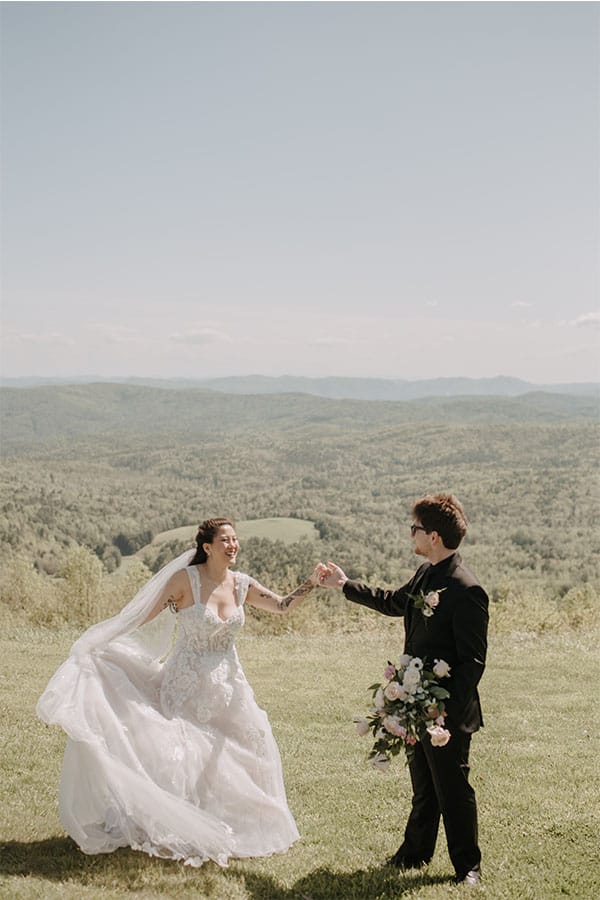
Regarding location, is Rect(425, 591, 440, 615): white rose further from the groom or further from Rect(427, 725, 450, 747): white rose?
Rect(427, 725, 450, 747): white rose

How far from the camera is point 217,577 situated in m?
6.98

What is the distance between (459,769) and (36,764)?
20.2ft

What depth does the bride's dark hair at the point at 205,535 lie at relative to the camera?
22.5 ft

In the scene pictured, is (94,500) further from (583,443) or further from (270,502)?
(583,443)

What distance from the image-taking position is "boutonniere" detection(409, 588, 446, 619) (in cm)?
559

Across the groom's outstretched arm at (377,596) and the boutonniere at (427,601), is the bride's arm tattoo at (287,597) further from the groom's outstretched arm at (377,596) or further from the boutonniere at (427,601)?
the boutonniere at (427,601)

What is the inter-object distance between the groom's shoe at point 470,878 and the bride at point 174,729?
59.4 inches

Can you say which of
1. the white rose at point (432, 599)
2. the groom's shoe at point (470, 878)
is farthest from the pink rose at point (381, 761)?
the white rose at point (432, 599)

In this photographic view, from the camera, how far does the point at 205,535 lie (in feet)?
22.6

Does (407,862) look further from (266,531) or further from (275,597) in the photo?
(266,531)

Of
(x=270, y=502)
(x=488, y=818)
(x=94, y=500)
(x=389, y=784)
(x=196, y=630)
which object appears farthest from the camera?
(x=270, y=502)

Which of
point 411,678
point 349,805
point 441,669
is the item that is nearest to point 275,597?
point 411,678

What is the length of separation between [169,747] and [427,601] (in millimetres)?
2557

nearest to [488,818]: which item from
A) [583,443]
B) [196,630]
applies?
[196,630]
